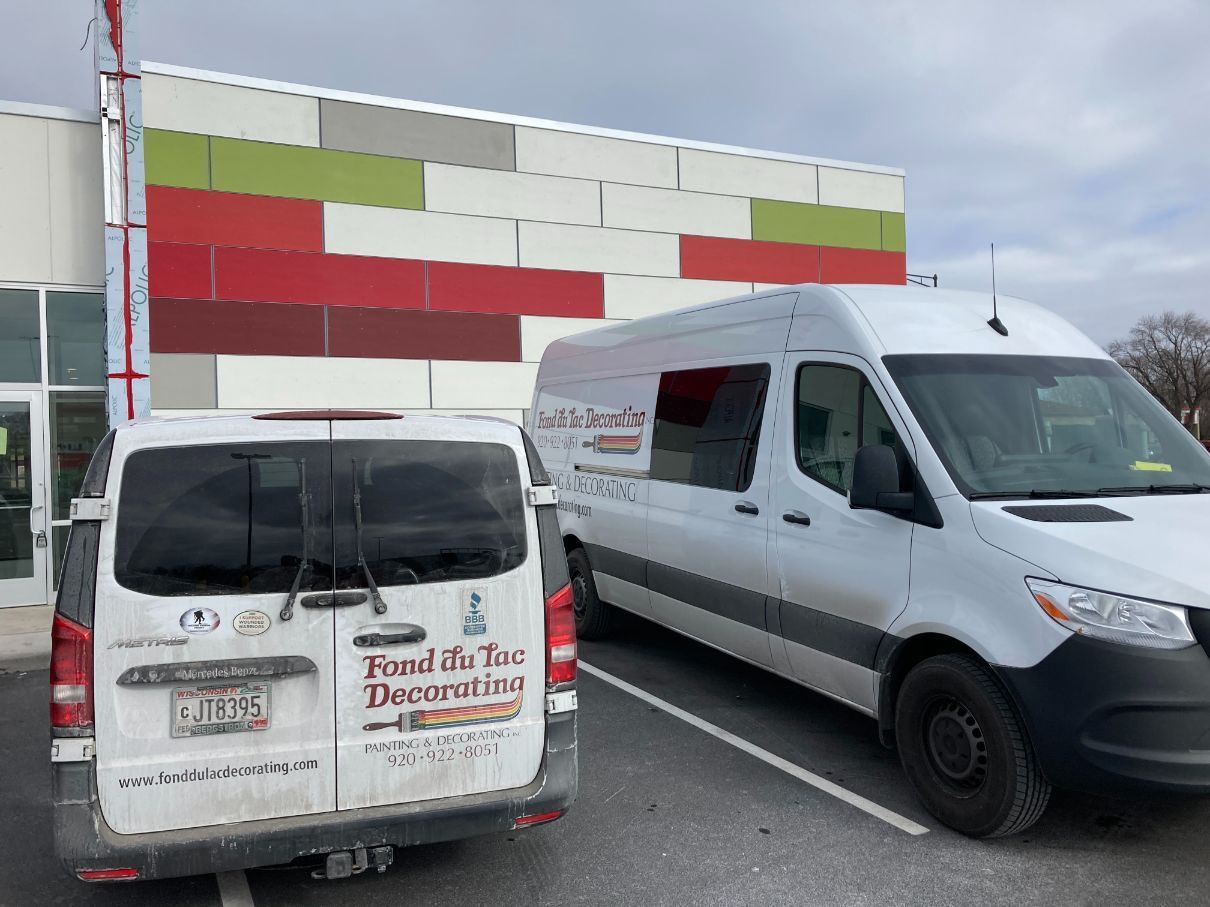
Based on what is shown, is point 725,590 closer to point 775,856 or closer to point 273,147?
point 775,856

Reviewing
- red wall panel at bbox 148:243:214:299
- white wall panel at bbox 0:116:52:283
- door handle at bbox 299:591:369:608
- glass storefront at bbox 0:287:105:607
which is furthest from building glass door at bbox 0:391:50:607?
door handle at bbox 299:591:369:608

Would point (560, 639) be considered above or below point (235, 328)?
below

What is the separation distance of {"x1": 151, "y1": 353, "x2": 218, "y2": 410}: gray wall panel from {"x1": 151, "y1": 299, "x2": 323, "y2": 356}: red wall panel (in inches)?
3.6

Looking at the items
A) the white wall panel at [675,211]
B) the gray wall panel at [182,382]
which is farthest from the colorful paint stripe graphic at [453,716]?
the white wall panel at [675,211]

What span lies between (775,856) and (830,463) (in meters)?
1.91

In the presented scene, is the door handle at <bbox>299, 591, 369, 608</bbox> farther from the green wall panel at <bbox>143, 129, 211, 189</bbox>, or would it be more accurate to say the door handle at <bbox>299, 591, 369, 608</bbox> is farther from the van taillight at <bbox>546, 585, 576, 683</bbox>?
the green wall panel at <bbox>143, 129, 211, 189</bbox>

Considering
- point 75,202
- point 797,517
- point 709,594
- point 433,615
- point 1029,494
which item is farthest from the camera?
point 75,202

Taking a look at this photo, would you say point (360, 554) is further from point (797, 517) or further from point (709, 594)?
point (709, 594)

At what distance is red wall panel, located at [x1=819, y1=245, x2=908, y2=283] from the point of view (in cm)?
1360

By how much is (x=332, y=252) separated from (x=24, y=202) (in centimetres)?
307

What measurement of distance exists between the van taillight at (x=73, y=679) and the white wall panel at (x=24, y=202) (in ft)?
26.9

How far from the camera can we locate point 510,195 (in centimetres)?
1160

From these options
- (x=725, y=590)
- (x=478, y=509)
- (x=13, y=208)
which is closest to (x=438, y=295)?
(x=13, y=208)

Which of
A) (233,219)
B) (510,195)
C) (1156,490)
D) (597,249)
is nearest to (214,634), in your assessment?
(1156,490)
